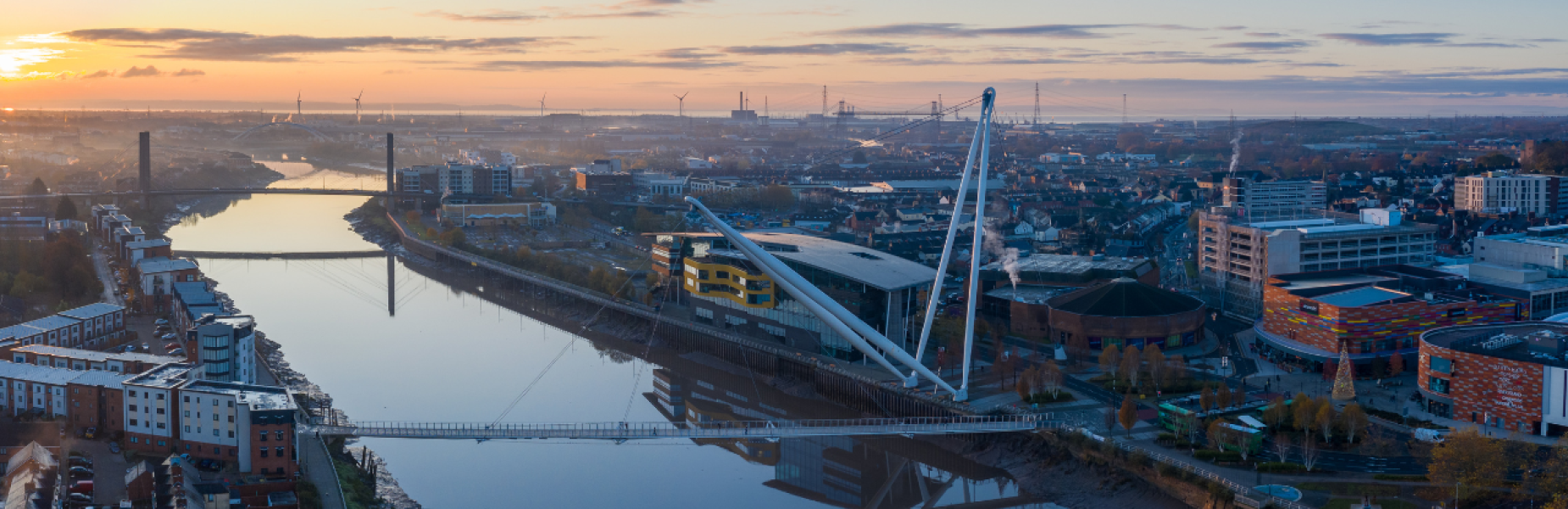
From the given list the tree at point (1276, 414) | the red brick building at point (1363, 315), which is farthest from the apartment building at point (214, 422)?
the red brick building at point (1363, 315)

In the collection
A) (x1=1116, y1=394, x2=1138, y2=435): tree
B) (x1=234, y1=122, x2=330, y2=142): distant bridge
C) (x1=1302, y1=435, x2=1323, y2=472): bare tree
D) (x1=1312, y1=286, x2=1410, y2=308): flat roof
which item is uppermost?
→ (x1=234, y1=122, x2=330, y2=142): distant bridge

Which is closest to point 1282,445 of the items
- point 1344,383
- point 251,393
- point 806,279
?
point 1344,383

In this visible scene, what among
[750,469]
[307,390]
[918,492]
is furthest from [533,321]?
[918,492]

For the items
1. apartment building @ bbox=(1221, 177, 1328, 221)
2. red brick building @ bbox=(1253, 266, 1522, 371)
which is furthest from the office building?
apartment building @ bbox=(1221, 177, 1328, 221)

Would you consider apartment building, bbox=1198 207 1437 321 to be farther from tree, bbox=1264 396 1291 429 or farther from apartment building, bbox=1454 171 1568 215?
apartment building, bbox=1454 171 1568 215

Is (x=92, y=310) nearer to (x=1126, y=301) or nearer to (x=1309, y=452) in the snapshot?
(x=1126, y=301)

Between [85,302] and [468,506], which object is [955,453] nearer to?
[468,506]

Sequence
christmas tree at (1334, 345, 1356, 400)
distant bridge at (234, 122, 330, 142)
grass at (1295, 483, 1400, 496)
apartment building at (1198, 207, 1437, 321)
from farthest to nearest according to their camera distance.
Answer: distant bridge at (234, 122, 330, 142), apartment building at (1198, 207, 1437, 321), christmas tree at (1334, 345, 1356, 400), grass at (1295, 483, 1400, 496)
